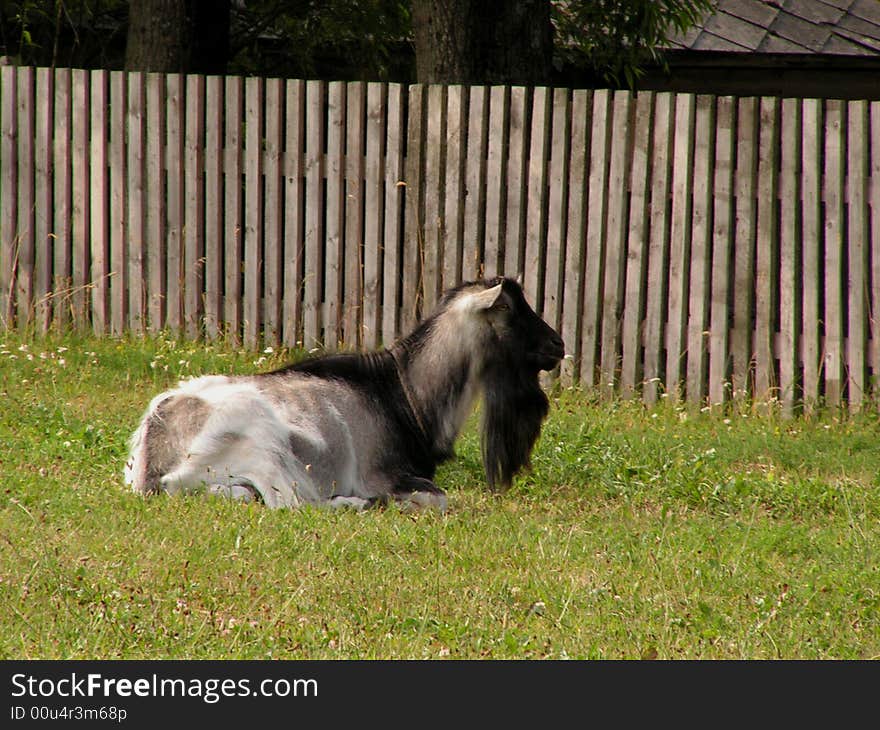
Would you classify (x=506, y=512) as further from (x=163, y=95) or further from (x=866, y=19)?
(x=866, y=19)

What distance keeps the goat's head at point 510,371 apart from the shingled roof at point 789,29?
872 centimetres

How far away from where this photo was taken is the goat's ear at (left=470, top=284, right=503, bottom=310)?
7.45 metres

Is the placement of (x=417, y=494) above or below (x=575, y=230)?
below

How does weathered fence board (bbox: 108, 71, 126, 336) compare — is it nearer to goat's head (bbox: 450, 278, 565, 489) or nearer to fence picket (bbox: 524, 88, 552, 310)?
fence picket (bbox: 524, 88, 552, 310)

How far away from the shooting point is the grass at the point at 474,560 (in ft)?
16.6

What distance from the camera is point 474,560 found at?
609 cm

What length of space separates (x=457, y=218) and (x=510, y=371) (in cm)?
343

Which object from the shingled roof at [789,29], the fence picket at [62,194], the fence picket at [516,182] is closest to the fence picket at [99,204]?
the fence picket at [62,194]

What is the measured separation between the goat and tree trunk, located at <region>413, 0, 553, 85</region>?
448 centimetres

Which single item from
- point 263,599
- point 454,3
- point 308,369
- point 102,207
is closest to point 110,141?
point 102,207

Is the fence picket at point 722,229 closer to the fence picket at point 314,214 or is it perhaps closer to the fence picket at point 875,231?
the fence picket at point 875,231

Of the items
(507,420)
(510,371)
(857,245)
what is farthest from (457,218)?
(507,420)

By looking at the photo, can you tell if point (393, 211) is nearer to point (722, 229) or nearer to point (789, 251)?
point (722, 229)

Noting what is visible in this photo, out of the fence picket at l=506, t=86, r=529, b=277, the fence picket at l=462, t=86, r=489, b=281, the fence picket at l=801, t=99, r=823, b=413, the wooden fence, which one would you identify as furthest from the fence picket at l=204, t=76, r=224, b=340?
the fence picket at l=801, t=99, r=823, b=413
